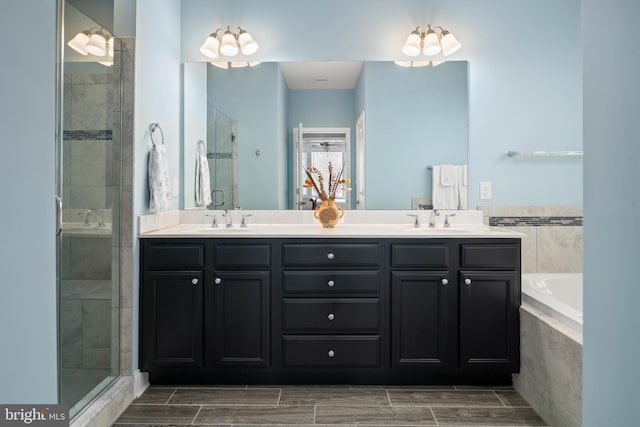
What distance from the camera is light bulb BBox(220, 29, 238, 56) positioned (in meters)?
3.06

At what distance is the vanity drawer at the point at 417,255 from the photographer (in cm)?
247

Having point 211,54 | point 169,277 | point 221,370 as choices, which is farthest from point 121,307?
point 211,54

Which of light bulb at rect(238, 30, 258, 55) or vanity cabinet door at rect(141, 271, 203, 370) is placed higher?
light bulb at rect(238, 30, 258, 55)

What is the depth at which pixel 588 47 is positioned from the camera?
2.09 feet

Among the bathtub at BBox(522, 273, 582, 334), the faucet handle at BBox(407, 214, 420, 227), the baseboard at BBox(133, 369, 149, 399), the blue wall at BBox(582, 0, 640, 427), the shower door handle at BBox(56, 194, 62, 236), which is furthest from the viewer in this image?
the faucet handle at BBox(407, 214, 420, 227)

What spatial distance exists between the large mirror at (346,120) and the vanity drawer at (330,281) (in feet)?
2.30

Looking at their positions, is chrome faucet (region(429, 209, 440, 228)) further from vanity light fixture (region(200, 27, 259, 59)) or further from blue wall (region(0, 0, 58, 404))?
blue wall (region(0, 0, 58, 404))

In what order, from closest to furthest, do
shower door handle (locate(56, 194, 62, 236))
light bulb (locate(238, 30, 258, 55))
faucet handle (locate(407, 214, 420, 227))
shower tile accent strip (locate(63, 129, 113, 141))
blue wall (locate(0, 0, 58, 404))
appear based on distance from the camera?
blue wall (locate(0, 0, 58, 404)), shower door handle (locate(56, 194, 62, 236)), shower tile accent strip (locate(63, 129, 113, 141)), faucet handle (locate(407, 214, 420, 227)), light bulb (locate(238, 30, 258, 55))

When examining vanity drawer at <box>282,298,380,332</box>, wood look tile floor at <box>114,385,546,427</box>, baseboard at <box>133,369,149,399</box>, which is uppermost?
vanity drawer at <box>282,298,380,332</box>

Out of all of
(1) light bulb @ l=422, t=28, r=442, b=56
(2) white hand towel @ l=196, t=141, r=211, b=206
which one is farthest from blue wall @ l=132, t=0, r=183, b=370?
(1) light bulb @ l=422, t=28, r=442, b=56

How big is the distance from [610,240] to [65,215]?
77.2 inches

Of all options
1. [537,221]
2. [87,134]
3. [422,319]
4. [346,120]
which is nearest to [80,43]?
[87,134]

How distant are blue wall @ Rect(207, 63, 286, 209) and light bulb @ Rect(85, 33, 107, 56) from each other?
3.24ft

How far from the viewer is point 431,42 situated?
9.78 ft
